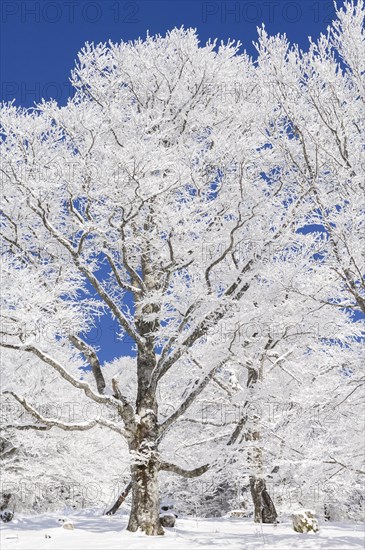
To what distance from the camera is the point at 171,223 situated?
30.0 feet

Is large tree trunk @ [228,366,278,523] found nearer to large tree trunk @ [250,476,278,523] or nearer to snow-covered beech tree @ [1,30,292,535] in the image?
large tree trunk @ [250,476,278,523]

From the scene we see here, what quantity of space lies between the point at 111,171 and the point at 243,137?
8.19ft

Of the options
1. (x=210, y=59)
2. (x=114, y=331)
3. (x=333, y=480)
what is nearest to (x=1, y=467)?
(x=114, y=331)

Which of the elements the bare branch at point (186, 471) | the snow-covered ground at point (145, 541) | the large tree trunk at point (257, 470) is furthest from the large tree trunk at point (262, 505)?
the bare branch at point (186, 471)

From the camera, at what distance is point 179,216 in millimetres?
9094

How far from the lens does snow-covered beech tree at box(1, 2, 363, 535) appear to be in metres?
8.51

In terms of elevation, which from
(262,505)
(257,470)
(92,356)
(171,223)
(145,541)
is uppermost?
(171,223)

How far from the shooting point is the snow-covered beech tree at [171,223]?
8508mm

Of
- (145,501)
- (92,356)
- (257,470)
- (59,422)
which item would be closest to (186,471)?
(145,501)

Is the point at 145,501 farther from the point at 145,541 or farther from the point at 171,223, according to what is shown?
the point at 171,223

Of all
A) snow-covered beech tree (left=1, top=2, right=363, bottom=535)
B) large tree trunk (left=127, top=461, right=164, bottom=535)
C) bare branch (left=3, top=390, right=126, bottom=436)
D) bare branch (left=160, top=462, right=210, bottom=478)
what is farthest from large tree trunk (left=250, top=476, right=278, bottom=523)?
bare branch (left=3, top=390, right=126, bottom=436)

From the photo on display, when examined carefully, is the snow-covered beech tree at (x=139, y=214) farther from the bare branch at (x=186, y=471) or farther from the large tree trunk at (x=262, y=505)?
the large tree trunk at (x=262, y=505)

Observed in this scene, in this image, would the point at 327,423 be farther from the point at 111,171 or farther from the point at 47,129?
the point at 47,129

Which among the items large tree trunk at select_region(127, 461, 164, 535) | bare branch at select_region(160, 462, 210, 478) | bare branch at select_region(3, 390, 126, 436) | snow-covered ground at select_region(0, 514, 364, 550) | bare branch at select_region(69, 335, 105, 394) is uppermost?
bare branch at select_region(69, 335, 105, 394)
